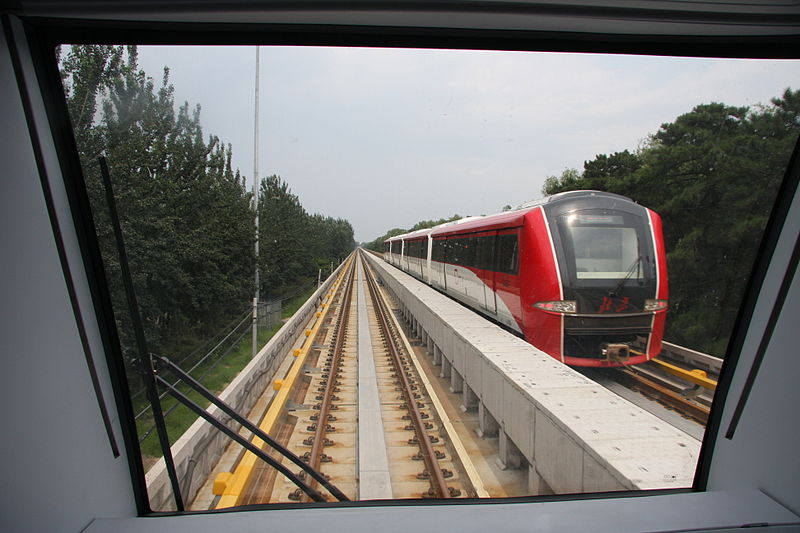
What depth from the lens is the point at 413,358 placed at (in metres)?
8.20

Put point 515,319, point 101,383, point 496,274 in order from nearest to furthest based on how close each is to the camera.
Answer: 1. point 101,383
2. point 515,319
3. point 496,274

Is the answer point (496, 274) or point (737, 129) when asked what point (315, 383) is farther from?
point (737, 129)

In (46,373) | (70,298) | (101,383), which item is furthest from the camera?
(101,383)

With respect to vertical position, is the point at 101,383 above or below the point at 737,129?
below

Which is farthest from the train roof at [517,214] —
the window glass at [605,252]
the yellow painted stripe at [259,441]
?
the yellow painted stripe at [259,441]

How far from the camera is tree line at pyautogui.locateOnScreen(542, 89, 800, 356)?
68.3 inches

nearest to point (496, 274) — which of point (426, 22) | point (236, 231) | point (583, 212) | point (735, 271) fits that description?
point (583, 212)

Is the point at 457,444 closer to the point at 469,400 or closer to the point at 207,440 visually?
the point at 469,400

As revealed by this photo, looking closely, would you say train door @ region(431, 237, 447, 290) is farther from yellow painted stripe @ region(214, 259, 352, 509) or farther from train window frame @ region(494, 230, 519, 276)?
train window frame @ region(494, 230, 519, 276)

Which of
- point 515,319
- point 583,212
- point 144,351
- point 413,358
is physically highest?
point 583,212

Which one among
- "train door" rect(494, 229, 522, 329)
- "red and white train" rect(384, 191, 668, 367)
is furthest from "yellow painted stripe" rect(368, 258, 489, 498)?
"train door" rect(494, 229, 522, 329)

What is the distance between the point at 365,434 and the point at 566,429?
255 cm

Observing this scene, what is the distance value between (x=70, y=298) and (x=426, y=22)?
1533 millimetres

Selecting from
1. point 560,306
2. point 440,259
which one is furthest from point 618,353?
point 440,259
